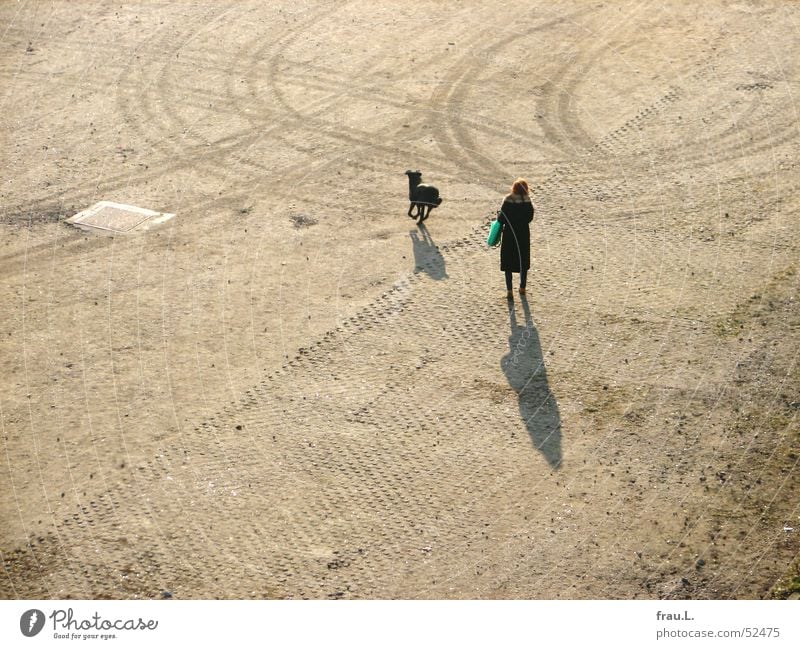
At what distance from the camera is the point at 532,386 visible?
43.6 feet

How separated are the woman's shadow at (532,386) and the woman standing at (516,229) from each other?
52 cm

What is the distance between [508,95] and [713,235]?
564cm

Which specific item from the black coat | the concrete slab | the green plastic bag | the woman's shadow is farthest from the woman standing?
the concrete slab

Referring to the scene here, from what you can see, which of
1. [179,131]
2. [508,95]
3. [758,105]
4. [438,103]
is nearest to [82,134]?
[179,131]

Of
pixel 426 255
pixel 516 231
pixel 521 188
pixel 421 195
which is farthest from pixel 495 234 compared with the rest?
pixel 421 195

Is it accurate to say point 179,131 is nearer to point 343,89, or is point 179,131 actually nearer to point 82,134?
point 82,134

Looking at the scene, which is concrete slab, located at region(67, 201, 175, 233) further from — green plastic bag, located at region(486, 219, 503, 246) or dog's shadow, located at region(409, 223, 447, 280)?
green plastic bag, located at region(486, 219, 503, 246)

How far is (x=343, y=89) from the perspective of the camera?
2092 centimetres

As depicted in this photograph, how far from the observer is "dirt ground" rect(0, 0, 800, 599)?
11.0 metres

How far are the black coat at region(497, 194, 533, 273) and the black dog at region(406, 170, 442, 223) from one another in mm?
2162

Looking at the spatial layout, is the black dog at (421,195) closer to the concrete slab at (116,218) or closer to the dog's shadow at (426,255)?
the dog's shadow at (426,255)
